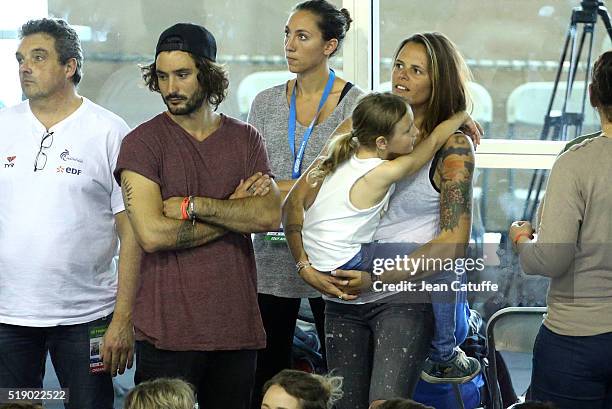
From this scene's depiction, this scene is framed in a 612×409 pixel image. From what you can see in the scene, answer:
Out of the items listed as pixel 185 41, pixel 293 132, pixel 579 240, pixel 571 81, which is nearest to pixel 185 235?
pixel 185 41

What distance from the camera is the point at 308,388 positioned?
273 centimetres

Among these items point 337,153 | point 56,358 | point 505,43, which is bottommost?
point 56,358

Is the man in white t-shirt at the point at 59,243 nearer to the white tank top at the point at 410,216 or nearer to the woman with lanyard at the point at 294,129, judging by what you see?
the woman with lanyard at the point at 294,129

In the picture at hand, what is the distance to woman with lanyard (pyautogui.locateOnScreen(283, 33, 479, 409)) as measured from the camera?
2.87 m

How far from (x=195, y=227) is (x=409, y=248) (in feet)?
2.10

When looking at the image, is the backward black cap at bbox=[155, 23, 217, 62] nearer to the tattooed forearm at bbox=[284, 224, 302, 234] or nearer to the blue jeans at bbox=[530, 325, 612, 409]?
the tattooed forearm at bbox=[284, 224, 302, 234]

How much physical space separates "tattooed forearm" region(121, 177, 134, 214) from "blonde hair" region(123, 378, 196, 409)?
0.53 m

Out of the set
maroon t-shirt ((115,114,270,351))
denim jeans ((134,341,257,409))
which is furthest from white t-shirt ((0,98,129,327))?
denim jeans ((134,341,257,409))

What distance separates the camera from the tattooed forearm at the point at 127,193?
9.49 feet

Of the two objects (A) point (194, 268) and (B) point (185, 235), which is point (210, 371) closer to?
(A) point (194, 268)

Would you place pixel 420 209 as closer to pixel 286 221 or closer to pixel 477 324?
pixel 286 221

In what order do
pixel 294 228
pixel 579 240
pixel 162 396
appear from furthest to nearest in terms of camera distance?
pixel 294 228, pixel 579 240, pixel 162 396

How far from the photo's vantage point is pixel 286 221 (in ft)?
10.2

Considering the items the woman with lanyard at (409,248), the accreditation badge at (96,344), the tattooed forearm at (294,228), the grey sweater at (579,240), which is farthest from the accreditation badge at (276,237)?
the grey sweater at (579,240)
